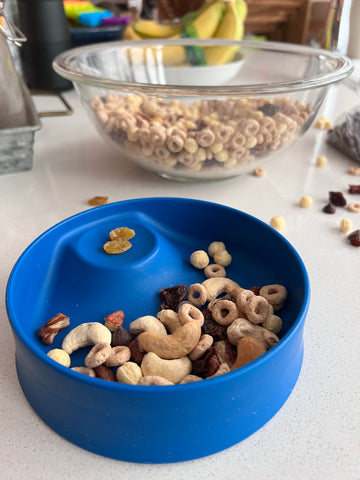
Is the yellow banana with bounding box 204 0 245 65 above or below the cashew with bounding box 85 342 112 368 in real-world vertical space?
above

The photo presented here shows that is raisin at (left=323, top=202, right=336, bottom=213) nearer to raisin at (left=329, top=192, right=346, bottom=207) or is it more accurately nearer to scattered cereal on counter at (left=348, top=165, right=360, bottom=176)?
raisin at (left=329, top=192, right=346, bottom=207)

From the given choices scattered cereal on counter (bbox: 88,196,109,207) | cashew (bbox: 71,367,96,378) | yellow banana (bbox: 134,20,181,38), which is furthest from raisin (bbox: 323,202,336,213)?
yellow banana (bbox: 134,20,181,38)

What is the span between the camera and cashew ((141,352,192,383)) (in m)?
0.36

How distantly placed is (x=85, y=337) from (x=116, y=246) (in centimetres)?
14

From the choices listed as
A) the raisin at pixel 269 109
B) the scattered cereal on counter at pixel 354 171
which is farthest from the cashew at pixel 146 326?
the scattered cereal on counter at pixel 354 171

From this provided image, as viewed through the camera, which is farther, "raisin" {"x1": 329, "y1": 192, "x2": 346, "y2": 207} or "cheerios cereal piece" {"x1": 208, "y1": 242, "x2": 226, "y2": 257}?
"raisin" {"x1": 329, "y1": 192, "x2": 346, "y2": 207}

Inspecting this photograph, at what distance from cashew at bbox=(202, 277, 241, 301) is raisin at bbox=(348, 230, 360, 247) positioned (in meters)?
0.21

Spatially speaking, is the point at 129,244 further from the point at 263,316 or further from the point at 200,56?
the point at 200,56

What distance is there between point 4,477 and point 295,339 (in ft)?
0.80

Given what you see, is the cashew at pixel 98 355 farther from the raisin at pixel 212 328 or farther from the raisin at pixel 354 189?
the raisin at pixel 354 189

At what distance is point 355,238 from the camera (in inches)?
23.2

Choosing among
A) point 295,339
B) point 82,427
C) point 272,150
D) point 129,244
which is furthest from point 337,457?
point 272,150

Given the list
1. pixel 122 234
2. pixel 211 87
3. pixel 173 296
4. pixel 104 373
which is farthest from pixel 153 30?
pixel 104 373

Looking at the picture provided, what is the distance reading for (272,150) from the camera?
26.8 inches
